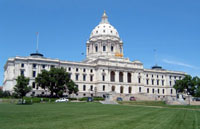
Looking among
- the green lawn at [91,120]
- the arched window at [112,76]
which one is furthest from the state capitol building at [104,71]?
the green lawn at [91,120]

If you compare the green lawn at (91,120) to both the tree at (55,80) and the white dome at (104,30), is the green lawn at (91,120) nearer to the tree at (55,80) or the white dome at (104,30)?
the tree at (55,80)

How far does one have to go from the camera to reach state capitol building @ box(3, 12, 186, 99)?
97.7 metres

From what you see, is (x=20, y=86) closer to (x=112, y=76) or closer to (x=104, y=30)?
(x=112, y=76)

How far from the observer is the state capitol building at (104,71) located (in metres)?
97.7

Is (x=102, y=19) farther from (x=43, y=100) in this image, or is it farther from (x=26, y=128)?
(x=26, y=128)

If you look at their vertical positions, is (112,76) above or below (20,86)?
above

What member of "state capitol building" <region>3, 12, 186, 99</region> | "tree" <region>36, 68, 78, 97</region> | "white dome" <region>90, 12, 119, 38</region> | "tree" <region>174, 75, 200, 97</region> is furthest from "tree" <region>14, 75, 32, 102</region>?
"tree" <region>174, 75, 200, 97</region>

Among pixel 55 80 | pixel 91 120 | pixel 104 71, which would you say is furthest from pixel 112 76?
pixel 91 120

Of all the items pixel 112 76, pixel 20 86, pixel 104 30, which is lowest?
pixel 20 86

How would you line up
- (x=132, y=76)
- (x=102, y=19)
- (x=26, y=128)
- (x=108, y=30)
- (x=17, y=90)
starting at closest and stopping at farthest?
(x=26, y=128) < (x=17, y=90) < (x=132, y=76) < (x=108, y=30) < (x=102, y=19)

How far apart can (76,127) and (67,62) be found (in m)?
91.3

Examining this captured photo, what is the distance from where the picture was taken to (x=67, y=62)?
106875 mm

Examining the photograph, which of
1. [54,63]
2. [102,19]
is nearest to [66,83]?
[54,63]

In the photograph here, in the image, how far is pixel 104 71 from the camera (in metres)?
109
